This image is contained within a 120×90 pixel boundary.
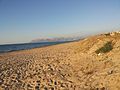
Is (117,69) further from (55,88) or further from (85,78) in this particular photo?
(55,88)

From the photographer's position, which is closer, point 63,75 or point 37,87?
point 37,87

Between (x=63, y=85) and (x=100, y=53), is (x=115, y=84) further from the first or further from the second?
(x=100, y=53)

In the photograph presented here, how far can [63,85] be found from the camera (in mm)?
10258

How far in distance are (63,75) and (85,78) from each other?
1.85 meters

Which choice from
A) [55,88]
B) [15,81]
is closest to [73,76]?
[55,88]

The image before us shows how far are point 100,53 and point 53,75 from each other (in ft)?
18.4

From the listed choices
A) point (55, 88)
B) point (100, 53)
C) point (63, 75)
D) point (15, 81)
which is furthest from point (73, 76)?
point (100, 53)

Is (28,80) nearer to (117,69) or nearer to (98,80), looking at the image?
(98,80)

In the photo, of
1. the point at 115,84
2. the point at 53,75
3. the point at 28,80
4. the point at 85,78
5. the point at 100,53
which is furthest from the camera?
the point at 100,53

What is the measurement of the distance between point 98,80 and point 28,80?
158 inches

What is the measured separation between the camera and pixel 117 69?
412 inches

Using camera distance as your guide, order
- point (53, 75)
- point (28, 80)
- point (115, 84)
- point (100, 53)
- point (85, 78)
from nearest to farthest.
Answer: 1. point (115, 84)
2. point (85, 78)
3. point (28, 80)
4. point (53, 75)
5. point (100, 53)

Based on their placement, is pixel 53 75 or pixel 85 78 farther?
pixel 53 75

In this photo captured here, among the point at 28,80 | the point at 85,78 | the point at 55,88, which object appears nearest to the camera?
the point at 55,88
